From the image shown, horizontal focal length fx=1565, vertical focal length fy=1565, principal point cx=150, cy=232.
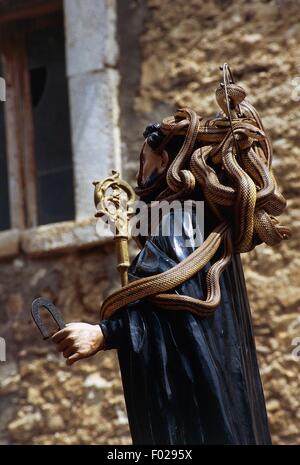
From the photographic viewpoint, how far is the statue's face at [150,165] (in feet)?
13.3

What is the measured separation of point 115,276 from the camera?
7434mm

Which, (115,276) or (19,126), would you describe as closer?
(115,276)

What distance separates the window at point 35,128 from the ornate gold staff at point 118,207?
3.79 metres

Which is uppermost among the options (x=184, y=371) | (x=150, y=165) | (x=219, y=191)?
(x=150, y=165)

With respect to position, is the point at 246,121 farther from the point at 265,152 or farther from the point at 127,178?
the point at 127,178

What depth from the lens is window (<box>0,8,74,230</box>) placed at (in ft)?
26.7

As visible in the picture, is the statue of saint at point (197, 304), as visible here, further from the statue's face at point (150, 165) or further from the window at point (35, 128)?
the window at point (35, 128)

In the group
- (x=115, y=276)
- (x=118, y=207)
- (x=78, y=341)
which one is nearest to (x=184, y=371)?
(x=78, y=341)

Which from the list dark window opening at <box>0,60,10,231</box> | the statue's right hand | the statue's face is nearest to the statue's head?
the statue's face

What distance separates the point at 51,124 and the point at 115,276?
3.96 ft

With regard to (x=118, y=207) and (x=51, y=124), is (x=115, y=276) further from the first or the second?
(x=118, y=207)

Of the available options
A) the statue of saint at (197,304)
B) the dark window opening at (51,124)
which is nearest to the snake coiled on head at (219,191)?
the statue of saint at (197,304)

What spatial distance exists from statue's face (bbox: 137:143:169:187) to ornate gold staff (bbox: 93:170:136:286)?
0.08 metres

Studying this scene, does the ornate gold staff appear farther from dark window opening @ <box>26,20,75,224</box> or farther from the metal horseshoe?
dark window opening @ <box>26,20,75,224</box>
